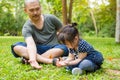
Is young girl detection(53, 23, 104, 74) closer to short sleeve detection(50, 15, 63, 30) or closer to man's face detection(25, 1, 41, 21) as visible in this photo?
man's face detection(25, 1, 41, 21)

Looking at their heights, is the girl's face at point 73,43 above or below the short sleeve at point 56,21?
below

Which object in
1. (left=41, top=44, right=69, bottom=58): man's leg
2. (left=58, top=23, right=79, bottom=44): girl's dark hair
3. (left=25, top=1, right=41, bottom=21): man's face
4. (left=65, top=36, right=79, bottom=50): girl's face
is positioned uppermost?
(left=25, top=1, right=41, bottom=21): man's face

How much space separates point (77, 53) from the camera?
4668 millimetres

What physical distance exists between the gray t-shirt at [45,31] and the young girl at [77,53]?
1.20m

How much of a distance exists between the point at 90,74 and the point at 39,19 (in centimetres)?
173

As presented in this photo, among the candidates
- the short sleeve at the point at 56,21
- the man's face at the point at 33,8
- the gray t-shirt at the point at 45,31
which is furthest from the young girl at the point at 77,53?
Answer: the short sleeve at the point at 56,21

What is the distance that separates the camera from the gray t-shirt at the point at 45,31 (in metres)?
5.77

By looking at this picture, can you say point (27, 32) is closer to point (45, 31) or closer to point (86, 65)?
point (45, 31)

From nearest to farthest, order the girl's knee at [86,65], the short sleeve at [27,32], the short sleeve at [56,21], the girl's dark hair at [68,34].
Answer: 1. the girl's dark hair at [68,34]
2. the girl's knee at [86,65]
3. the short sleeve at [27,32]
4. the short sleeve at [56,21]

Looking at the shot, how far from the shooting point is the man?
5.45m

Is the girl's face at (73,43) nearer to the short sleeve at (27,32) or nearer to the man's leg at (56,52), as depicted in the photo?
the man's leg at (56,52)

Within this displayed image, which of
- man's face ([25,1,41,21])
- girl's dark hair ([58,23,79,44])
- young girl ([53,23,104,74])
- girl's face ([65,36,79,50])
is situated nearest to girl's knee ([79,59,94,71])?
young girl ([53,23,104,74])

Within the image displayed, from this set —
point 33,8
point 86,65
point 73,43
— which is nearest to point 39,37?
point 33,8

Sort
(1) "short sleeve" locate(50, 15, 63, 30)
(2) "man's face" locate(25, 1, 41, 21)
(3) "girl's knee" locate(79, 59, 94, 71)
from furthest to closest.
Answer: (1) "short sleeve" locate(50, 15, 63, 30) < (2) "man's face" locate(25, 1, 41, 21) < (3) "girl's knee" locate(79, 59, 94, 71)
